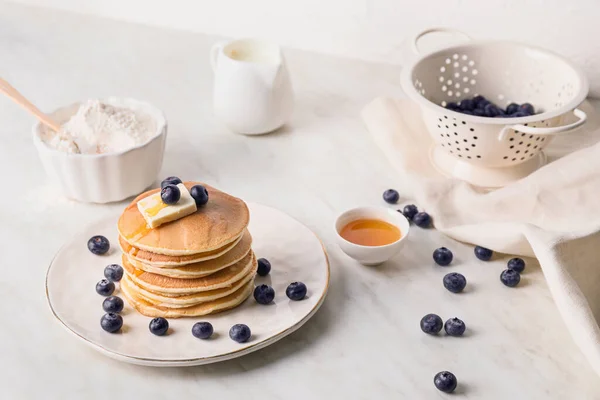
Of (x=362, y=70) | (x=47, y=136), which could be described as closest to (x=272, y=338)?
(x=47, y=136)

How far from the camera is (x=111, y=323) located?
1227mm

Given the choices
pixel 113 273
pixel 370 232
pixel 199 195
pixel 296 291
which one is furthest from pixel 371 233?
pixel 113 273

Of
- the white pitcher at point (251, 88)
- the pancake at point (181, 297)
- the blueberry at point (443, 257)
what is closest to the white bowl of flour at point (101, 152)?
the white pitcher at point (251, 88)

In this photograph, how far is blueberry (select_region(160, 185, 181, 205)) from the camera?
4.12 feet

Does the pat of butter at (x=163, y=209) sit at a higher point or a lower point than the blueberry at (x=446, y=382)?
higher

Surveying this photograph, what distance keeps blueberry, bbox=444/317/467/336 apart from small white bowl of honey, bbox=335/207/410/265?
0.58ft

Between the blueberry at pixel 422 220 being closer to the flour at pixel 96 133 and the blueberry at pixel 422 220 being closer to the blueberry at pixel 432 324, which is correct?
the blueberry at pixel 432 324

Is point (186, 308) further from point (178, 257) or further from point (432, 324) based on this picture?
point (432, 324)

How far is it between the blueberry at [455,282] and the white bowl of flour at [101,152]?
2.04 feet

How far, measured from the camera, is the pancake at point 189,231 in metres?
1.23

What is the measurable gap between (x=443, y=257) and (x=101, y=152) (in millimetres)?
681

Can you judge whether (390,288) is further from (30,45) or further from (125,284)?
(30,45)

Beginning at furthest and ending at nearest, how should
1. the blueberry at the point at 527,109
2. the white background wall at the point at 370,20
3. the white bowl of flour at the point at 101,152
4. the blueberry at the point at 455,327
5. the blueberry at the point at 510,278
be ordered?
the white background wall at the point at 370,20 < the blueberry at the point at 527,109 < the white bowl of flour at the point at 101,152 < the blueberry at the point at 510,278 < the blueberry at the point at 455,327

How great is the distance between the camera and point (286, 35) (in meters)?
2.25
